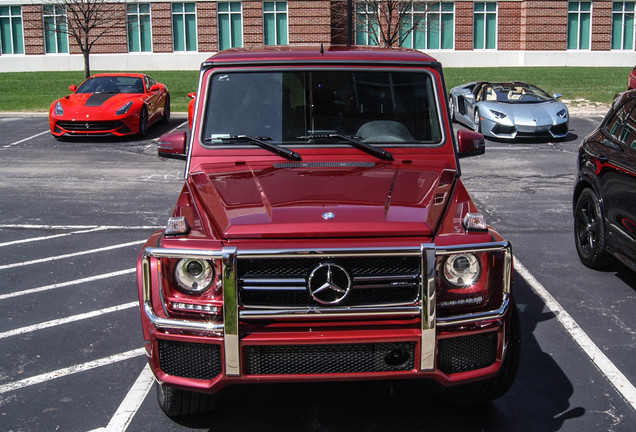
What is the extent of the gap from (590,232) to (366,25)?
32.9m

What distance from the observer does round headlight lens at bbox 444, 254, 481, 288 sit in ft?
12.9

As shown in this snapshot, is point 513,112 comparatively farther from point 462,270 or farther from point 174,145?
point 462,270

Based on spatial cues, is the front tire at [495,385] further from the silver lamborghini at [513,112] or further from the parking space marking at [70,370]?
the silver lamborghini at [513,112]

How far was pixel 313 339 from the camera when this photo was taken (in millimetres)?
3762

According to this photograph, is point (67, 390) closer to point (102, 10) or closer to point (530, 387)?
point (530, 387)

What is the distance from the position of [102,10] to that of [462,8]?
17.5 metres

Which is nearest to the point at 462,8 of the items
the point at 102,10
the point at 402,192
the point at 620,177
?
the point at 102,10

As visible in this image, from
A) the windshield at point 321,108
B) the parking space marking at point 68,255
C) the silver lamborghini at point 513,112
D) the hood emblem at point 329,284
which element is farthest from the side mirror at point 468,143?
the silver lamborghini at point 513,112

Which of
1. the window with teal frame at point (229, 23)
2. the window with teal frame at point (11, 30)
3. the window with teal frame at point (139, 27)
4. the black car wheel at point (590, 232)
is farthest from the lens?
the window with teal frame at point (11, 30)

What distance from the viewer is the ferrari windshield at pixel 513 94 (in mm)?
17906

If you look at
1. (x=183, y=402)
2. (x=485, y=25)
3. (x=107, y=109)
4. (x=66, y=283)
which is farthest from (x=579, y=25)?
(x=183, y=402)

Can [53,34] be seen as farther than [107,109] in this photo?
Yes

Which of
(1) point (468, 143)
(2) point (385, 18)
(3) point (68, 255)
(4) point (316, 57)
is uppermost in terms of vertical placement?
(2) point (385, 18)

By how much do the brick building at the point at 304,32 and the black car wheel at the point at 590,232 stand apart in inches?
1293
